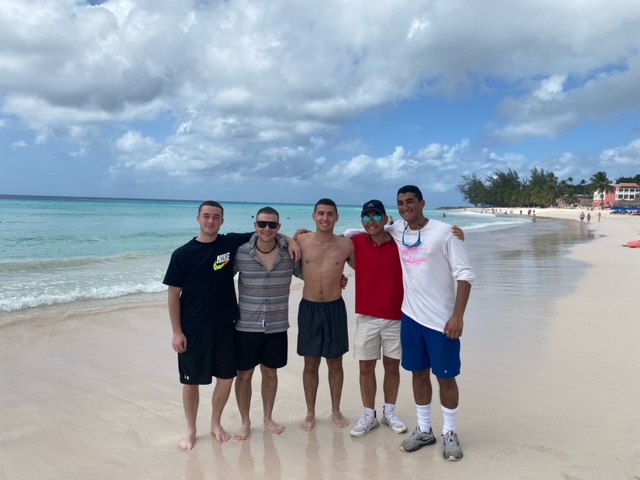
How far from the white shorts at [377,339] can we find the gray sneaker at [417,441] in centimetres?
62

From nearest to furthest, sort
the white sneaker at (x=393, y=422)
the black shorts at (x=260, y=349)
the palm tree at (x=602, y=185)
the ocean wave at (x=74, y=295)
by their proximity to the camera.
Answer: the black shorts at (x=260, y=349) → the white sneaker at (x=393, y=422) → the ocean wave at (x=74, y=295) → the palm tree at (x=602, y=185)

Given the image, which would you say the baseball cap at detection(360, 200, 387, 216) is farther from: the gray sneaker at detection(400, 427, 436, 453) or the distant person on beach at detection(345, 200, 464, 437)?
the gray sneaker at detection(400, 427, 436, 453)

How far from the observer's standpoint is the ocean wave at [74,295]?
29.6 ft

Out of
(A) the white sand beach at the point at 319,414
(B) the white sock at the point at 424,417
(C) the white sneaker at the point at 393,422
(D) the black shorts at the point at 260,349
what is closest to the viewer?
(A) the white sand beach at the point at 319,414

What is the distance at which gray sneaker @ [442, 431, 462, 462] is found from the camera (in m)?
3.47

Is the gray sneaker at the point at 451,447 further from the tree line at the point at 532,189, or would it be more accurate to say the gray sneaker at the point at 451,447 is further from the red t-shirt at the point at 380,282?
the tree line at the point at 532,189

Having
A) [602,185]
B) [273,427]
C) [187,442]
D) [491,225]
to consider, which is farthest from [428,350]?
[602,185]

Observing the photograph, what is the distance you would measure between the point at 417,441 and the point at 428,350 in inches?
29.6

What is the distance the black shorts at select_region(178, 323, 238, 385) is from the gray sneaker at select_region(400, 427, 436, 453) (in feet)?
5.00

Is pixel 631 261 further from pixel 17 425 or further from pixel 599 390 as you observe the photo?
pixel 17 425

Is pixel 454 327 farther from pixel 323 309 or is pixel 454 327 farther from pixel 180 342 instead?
pixel 180 342

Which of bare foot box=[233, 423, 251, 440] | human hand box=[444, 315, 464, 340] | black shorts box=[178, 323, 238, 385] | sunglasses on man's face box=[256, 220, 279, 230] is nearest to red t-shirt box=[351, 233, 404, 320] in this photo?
human hand box=[444, 315, 464, 340]

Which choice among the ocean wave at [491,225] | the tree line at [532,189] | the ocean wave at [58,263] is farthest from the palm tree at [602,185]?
the ocean wave at [58,263]

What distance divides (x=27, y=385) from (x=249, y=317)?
312 centimetres
